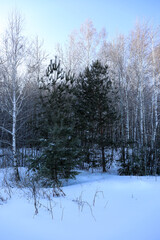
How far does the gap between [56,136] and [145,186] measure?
344 centimetres

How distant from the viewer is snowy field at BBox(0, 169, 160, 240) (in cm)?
236

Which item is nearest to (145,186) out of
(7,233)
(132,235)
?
(132,235)

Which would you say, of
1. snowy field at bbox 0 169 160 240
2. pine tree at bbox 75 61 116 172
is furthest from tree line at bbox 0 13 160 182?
snowy field at bbox 0 169 160 240

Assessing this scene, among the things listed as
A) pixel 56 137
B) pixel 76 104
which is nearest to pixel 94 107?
pixel 76 104

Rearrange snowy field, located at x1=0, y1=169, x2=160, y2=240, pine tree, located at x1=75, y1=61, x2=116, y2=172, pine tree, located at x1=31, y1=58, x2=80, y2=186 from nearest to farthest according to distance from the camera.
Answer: snowy field, located at x1=0, y1=169, x2=160, y2=240 < pine tree, located at x1=31, y1=58, x2=80, y2=186 < pine tree, located at x1=75, y1=61, x2=116, y2=172

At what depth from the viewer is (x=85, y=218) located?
282 cm

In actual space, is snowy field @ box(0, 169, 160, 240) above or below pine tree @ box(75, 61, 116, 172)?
below

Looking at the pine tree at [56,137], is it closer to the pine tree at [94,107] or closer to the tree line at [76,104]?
the tree line at [76,104]

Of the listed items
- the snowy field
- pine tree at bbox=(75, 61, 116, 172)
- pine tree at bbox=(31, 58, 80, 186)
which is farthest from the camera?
pine tree at bbox=(75, 61, 116, 172)

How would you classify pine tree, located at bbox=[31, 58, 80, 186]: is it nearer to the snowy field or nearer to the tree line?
the tree line

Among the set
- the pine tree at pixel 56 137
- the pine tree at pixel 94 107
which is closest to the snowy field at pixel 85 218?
the pine tree at pixel 56 137

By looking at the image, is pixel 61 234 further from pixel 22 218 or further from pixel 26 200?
pixel 26 200

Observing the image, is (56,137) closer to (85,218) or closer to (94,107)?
(85,218)

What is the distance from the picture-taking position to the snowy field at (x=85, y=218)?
2.36 m
